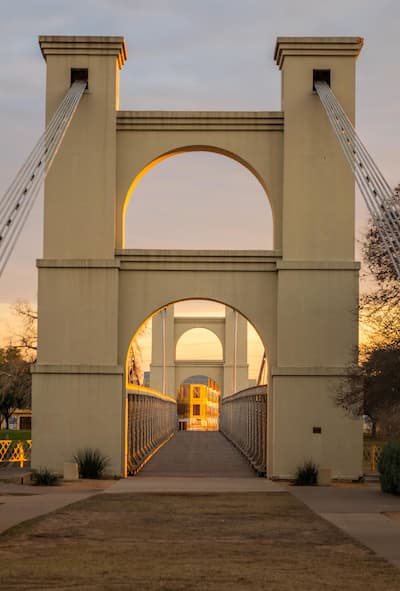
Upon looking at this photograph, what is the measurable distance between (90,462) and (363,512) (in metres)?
8.22

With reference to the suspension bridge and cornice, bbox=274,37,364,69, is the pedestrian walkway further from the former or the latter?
cornice, bbox=274,37,364,69

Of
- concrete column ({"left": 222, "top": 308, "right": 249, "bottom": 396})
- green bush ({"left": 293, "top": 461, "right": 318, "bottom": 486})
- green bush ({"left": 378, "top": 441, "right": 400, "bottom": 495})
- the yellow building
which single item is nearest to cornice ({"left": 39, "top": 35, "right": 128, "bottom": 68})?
green bush ({"left": 293, "top": 461, "right": 318, "bottom": 486})

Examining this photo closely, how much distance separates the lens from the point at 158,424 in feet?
128

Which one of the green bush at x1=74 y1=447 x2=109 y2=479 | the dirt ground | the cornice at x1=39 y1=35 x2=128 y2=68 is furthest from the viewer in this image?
the cornice at x1=39 y1=35 x2=128 y2=68

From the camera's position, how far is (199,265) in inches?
867

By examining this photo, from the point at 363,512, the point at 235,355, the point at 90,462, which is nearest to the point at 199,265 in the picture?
the point at 90,462

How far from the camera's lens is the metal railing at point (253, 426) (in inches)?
979

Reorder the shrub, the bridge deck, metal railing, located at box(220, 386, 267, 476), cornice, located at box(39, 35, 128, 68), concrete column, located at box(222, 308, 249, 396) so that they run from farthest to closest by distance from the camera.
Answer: concrete column, located at box(222, 308, 249, 396)
metal railing, located at box(220, 386, 267, 476)
the bridge deck
cornice, located at box(39, 35, 128, 68)
the shrub

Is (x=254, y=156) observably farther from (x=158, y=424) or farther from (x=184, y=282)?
(x=158, y=424)

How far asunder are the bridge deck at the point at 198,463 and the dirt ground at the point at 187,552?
910 cm

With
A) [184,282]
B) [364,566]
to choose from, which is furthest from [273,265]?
[364,566]

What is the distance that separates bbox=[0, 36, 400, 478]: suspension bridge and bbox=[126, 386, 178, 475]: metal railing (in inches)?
93.0

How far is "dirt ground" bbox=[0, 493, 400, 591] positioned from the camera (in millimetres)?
8234

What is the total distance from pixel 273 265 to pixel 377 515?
357 inches
